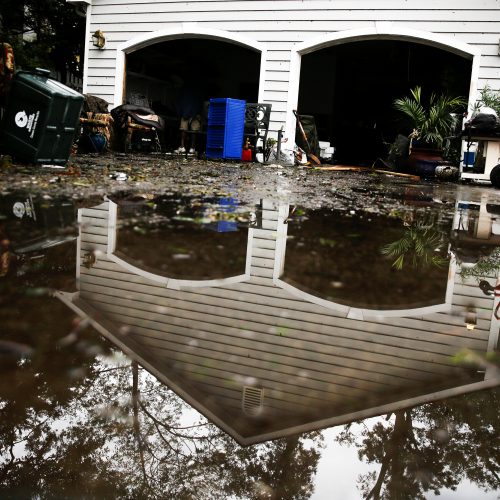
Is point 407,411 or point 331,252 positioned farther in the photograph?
point 331,252

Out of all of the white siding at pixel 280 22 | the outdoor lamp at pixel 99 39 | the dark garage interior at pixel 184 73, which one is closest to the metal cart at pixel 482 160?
the white siding at pixel 280 22

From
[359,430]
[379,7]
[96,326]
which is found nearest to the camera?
[359,430]

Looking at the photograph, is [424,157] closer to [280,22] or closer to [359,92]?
[280,22]

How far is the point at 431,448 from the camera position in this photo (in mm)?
1373

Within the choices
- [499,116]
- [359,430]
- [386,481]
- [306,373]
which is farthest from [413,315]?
[499,116]

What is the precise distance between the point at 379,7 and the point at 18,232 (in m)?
10.8

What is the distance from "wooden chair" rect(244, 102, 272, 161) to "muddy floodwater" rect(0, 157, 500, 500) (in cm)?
937

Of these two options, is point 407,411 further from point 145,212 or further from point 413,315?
point 145,212

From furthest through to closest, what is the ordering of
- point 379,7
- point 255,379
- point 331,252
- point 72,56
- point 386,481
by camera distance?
1. point 72,56
2. point 379,7
3. point 331,252
4. point 255,379
5. point 386,481

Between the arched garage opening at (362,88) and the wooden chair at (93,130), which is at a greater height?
the arched garage opening at (362,88)

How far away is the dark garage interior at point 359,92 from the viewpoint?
1892 cm

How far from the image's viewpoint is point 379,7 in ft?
39.8

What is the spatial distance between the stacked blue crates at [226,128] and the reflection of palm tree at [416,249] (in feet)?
28.7

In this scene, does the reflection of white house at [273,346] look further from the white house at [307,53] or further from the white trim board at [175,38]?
the white trim board at [175,38]
